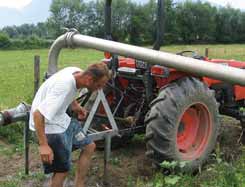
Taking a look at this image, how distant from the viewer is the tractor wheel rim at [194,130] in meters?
5.75

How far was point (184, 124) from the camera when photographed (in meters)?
5.85

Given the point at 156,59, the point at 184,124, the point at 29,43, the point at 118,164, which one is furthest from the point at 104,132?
the point at 29,43

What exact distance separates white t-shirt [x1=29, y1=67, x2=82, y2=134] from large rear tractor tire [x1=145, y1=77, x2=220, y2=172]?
1222 millimetres

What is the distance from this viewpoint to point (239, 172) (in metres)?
3.70

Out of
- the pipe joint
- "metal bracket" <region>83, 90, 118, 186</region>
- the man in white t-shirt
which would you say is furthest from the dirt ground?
the pipe joint

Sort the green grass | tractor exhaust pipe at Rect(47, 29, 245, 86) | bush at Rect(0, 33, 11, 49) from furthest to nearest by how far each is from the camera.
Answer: bush at Rect(0, 33, 11, 49) < the green grass < tractor exhaust pipe at Rect(47, 29, 245, 86)

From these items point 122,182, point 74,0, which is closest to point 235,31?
point 74,0

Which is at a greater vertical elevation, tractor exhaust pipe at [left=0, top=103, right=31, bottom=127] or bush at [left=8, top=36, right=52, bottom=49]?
tractor exhaust pipe at [left=0, top=103, right=31, bottom=127]

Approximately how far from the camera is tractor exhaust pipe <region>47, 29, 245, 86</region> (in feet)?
10.5

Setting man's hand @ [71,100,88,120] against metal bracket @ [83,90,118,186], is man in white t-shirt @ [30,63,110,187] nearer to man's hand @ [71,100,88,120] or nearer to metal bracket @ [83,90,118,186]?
man's hand @ [71,100,88,120]

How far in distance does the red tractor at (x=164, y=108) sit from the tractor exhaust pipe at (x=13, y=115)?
1.17m

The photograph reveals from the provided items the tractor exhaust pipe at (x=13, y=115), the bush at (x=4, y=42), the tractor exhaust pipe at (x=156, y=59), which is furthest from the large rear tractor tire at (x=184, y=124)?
the bush at (x=4, y=42)

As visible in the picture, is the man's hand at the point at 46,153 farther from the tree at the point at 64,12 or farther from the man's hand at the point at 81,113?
the tree at the point at 64,12

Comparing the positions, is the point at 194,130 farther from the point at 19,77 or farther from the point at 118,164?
the point at 19,77
